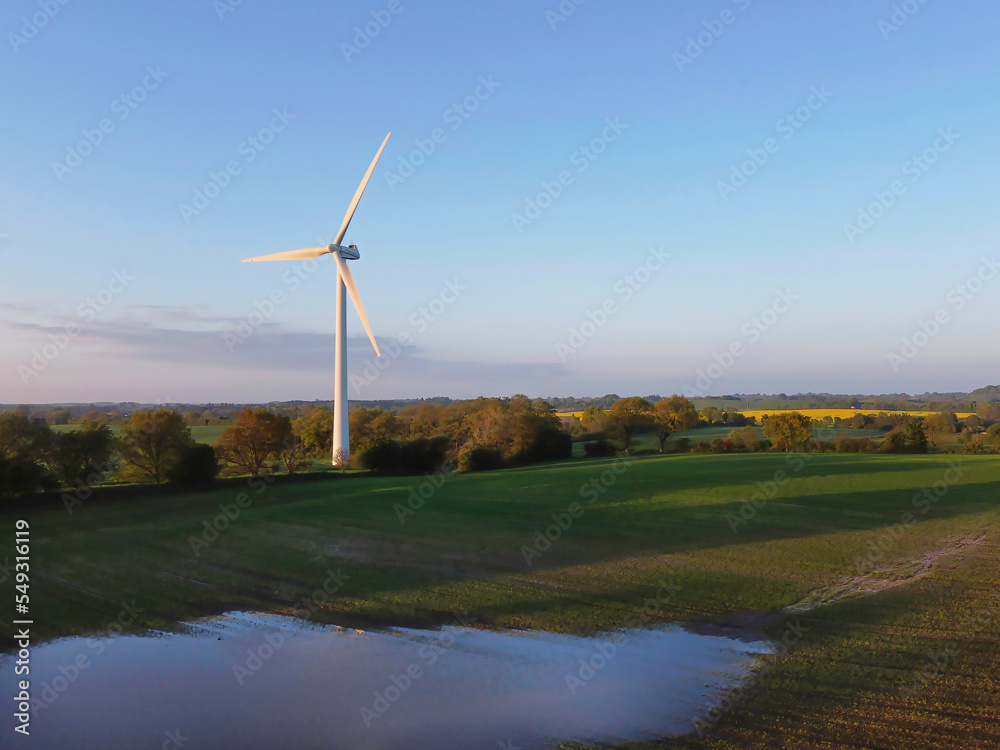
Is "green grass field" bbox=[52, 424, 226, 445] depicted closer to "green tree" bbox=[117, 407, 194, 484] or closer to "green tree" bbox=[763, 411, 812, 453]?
"green tree" bbox=[117, 407, 194, 484]

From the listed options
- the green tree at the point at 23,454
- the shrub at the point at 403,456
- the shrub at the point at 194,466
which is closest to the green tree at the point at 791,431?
the shrub at the point at 403,456

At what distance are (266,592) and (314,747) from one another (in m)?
7.20

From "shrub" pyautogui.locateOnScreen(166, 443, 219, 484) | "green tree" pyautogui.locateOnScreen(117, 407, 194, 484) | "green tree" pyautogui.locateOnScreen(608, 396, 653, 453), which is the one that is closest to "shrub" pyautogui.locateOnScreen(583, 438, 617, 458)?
"green tree" pyautogui.locateOnScreen(608, 396, 653, 453)

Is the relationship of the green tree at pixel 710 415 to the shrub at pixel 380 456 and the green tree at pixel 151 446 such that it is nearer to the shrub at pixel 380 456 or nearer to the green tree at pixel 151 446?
the shrub at pixel 380 456

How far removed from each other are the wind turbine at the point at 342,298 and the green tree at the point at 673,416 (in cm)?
3617

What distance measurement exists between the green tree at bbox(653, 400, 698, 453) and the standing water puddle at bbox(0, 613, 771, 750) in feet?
196

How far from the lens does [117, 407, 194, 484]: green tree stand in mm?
34281

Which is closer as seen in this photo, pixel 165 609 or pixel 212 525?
pixel 165 609

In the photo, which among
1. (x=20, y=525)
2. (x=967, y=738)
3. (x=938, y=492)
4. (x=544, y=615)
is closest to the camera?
(x=967, y=738)

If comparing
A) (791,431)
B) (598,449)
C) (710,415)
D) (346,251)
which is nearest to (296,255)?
(346,251)

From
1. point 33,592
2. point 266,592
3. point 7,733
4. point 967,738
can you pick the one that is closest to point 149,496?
point 33,592

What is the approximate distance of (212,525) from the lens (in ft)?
74.2

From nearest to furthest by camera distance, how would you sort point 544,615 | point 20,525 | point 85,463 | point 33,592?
point 544,615
point 33,592
point 20,525
point 85,463

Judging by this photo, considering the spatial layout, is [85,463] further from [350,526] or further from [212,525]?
[350,526]
